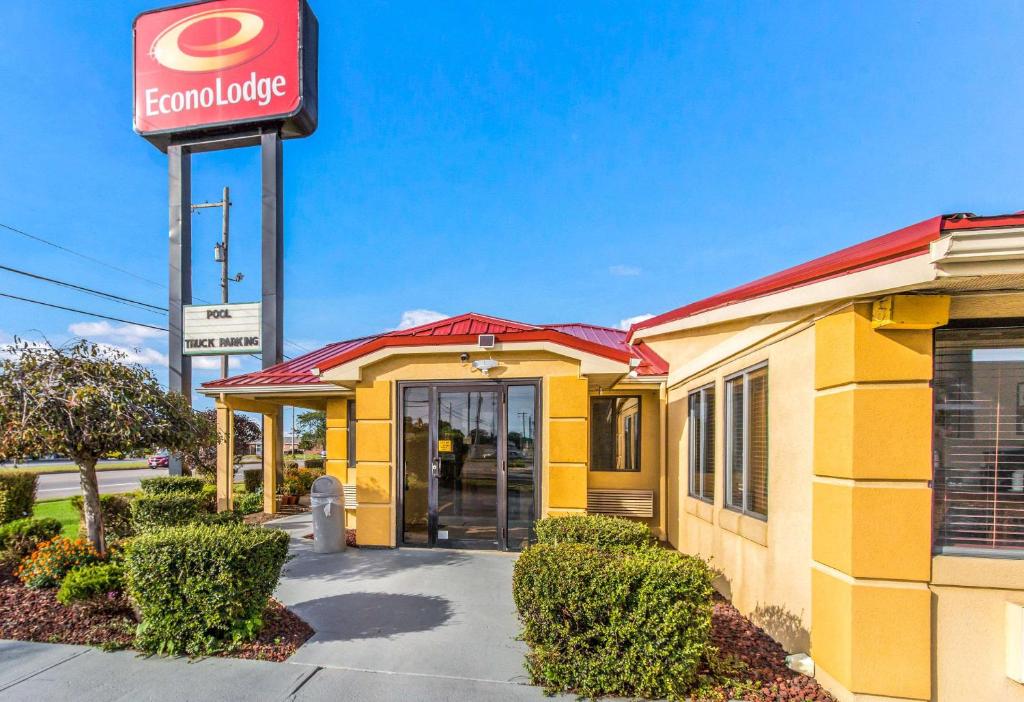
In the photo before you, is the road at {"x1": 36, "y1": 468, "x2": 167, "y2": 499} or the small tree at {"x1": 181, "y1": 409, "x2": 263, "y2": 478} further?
the road at {"x1": 36, "y1": 468, "x2": 167, "y2": 499}

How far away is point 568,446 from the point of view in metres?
6.95

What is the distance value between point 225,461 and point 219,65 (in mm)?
9735

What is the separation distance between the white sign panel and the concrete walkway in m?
8.48

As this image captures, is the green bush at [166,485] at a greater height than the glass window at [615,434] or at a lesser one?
lesser

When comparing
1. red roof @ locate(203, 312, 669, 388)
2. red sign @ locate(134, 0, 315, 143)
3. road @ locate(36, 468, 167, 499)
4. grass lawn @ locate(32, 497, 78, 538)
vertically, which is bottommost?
road @ locate(36, 468, 167, 499)

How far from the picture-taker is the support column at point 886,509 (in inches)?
125

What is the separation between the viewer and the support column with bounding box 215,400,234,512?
32.9ft

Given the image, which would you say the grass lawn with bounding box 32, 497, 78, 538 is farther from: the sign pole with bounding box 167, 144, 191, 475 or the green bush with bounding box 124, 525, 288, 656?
the green bush with bounding box 124, 525, 288, 656

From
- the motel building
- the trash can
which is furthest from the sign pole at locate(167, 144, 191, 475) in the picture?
the motel building

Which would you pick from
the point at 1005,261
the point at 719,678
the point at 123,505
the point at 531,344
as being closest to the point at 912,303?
the point at 1005,261

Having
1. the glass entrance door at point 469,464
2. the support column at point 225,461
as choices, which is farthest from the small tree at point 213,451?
the glass entrance door at point 469,464

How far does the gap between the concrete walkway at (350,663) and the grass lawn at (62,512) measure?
6897 millimetres

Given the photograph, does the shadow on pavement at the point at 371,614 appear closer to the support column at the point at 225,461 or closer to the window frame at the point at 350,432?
the window frame at the point at 350,432

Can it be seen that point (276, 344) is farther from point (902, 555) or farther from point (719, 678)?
point (902, 555)
